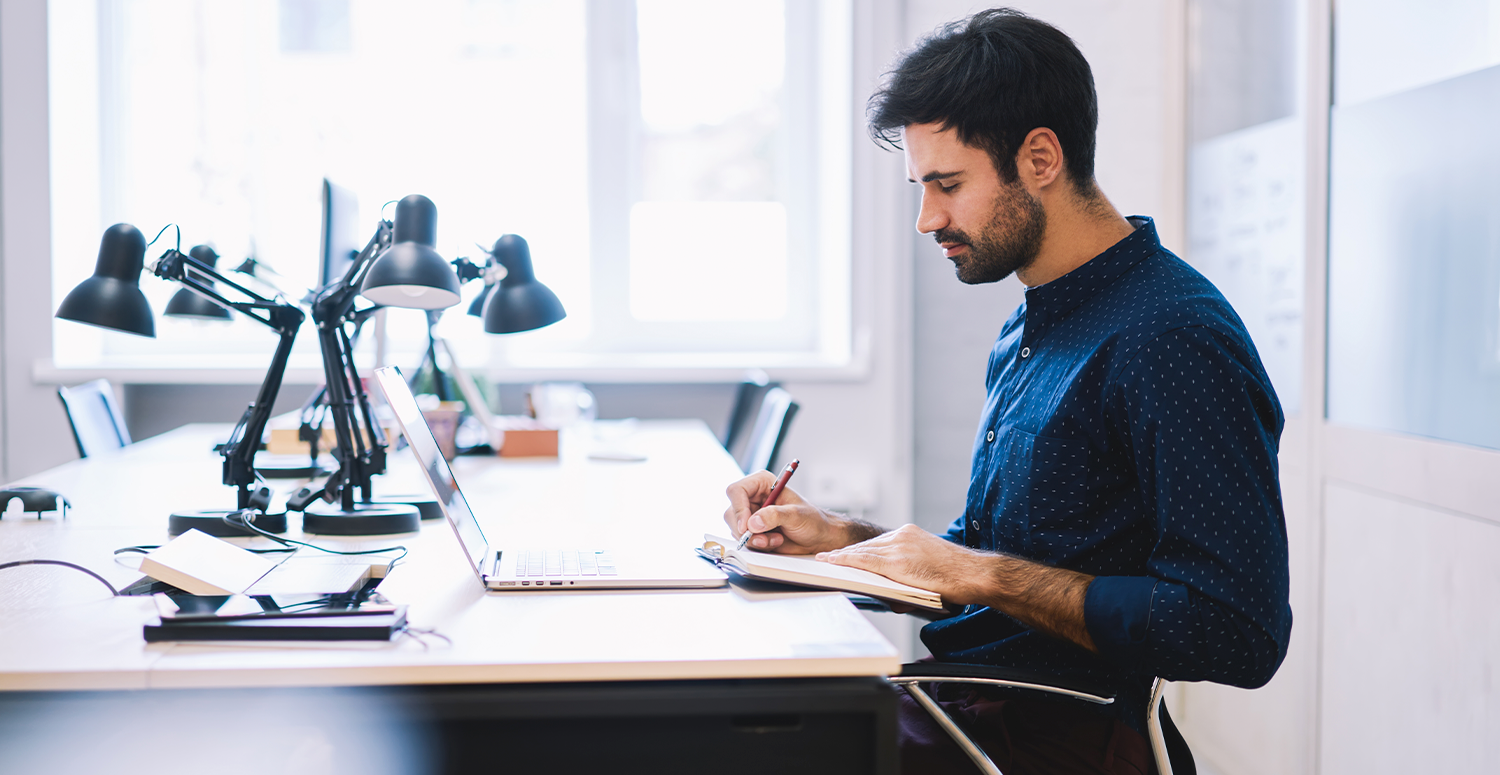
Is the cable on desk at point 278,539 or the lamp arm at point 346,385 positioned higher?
the lamp arm at point 346,385

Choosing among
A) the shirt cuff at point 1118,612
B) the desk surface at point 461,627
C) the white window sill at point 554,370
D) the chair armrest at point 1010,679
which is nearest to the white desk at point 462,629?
the desk surface at point 461,627

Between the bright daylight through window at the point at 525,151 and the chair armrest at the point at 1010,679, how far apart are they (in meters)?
2.11

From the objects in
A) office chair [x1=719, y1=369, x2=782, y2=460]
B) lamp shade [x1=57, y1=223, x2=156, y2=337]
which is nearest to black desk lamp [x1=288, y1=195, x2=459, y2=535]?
lamp shade [x1=57, y1=223, x2=156, y2=337]

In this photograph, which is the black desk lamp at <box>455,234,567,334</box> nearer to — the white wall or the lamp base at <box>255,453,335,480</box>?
the lamp base at <box>255,453,335,480</box>

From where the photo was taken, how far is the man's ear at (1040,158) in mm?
1316

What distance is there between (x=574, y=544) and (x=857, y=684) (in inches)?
23.1

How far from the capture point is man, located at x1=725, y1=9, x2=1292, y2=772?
1018mm

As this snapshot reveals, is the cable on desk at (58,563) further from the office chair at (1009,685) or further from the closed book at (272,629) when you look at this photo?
the office chair at (1009,685)

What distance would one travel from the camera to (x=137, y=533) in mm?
1441

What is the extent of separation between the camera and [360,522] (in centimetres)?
147

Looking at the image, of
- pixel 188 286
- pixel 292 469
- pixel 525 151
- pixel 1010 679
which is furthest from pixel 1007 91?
pixel 525 151

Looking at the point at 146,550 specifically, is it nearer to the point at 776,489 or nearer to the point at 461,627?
the point at 461,627

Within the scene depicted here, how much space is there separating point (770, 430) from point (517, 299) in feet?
2.15

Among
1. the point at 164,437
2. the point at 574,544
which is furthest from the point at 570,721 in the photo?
the point at 164,437
